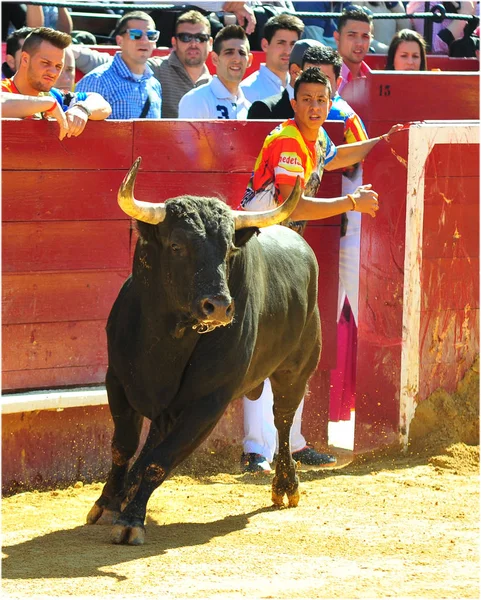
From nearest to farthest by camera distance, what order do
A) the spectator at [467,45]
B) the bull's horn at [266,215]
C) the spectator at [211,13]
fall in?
1. the bull's horn at [266,215]
2. the spectator at [211,13]
3. the spectator at [467,45]

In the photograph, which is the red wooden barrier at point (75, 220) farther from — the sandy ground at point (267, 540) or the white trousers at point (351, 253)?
the white trousers at point (351, 253)

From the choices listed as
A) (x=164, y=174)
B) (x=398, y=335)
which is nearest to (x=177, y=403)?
(x=164, y=174)

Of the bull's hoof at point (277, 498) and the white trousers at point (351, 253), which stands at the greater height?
the white trousers at point (351, 253)

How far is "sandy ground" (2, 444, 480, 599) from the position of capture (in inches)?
169

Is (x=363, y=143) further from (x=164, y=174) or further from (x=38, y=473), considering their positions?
(x=38, y=473)

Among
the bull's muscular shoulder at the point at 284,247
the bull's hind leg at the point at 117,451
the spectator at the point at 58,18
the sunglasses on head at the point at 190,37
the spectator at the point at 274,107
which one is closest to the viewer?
the bull's hind leg at the point at 117,451

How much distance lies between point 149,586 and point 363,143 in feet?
11.2

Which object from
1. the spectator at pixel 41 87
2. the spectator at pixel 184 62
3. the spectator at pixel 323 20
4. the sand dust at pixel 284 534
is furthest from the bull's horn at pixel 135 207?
→ the spectator at pixel 323 20

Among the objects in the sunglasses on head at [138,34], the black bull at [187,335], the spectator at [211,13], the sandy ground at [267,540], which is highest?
the spectator at [211,13]

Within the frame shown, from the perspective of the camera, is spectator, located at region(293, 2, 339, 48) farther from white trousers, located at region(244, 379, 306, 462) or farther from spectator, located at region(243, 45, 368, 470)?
white trousers, located at region(244, 379, 306, 462)

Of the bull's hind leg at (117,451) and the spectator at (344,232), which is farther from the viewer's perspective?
the spectator at (344,232)

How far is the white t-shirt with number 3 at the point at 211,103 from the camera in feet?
23.3

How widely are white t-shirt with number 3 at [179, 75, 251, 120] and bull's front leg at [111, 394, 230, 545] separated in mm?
2624

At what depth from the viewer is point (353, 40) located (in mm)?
8000
